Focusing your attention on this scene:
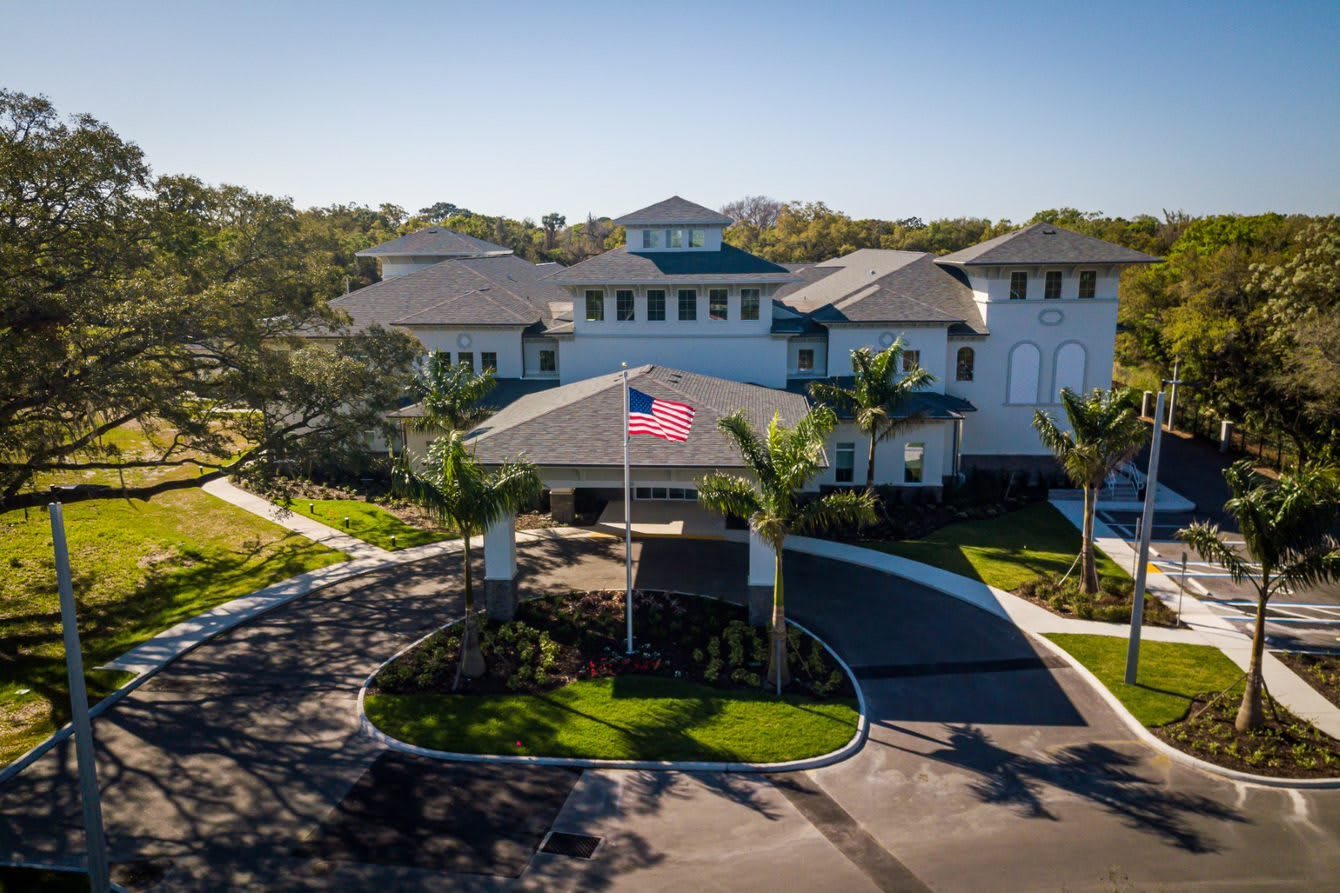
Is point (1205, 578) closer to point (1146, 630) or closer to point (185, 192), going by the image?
point (1146, 630)

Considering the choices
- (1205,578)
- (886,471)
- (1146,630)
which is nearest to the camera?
(1146,630)

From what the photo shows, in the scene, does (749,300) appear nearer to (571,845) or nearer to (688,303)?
(688,303)

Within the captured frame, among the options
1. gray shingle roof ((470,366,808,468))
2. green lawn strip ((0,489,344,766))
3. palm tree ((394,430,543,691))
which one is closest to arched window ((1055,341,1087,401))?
gray shingle roof ((470,366,808,468))

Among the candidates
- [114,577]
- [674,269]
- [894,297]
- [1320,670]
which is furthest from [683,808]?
[894,297]

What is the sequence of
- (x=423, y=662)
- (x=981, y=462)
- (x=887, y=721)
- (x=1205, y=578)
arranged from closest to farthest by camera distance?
1. (x=887, y=721)
2. (x=423, y=662)
3. (x=1205, y=578)
4. (x=981, y=462)

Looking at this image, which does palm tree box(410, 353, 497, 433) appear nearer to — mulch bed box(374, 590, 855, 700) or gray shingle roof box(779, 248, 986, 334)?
mulch bed box(374, 590, 855, 700)

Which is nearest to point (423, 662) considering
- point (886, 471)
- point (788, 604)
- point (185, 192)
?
point (788, 604)
